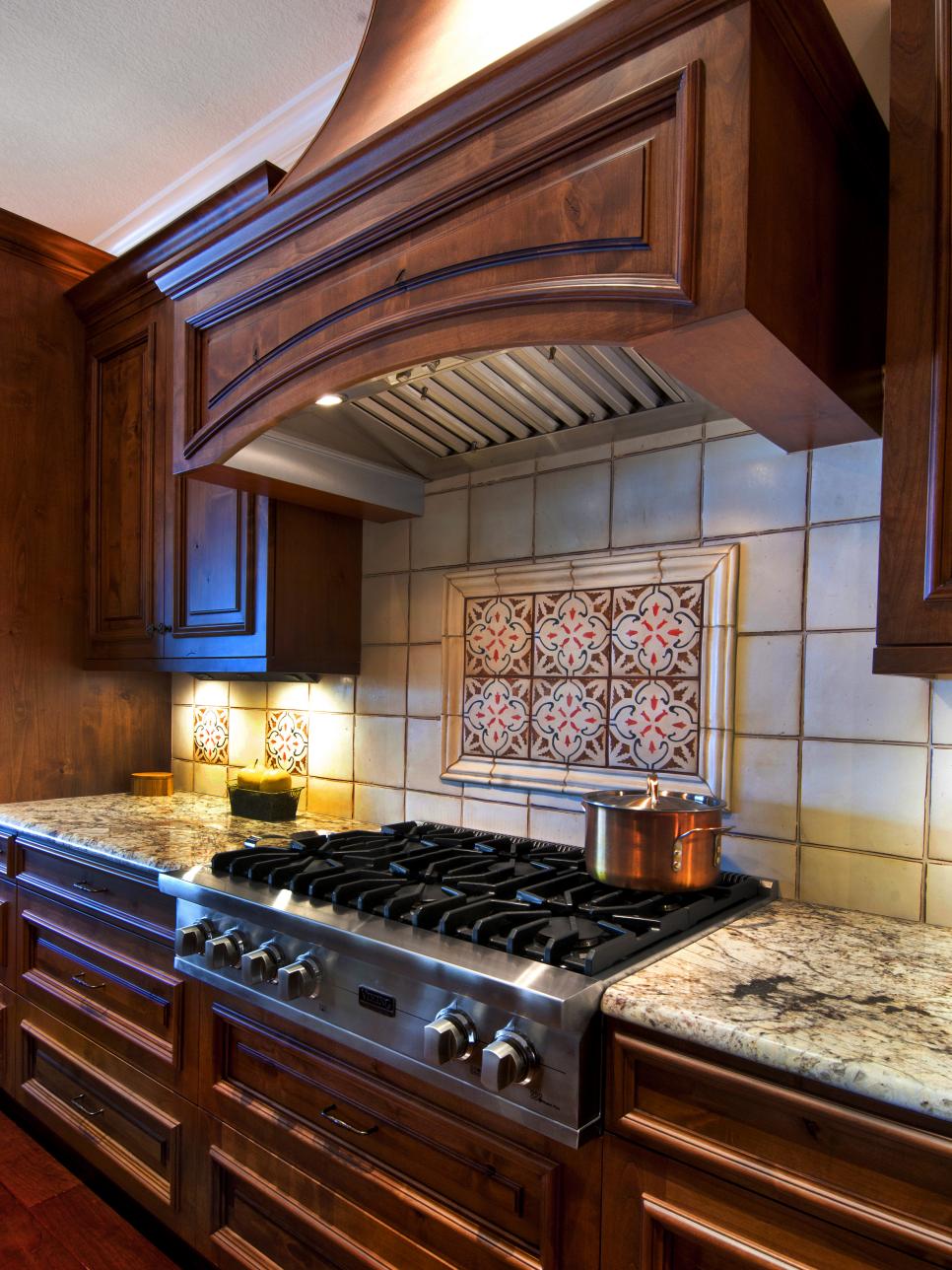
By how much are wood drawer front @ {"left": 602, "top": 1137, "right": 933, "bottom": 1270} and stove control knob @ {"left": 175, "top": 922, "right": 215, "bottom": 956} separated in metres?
0.82

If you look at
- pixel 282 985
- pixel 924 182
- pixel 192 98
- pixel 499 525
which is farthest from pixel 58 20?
pixel 282 985

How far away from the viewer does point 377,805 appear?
2.09 metres

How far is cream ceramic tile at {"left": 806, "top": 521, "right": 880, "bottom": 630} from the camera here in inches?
52.4

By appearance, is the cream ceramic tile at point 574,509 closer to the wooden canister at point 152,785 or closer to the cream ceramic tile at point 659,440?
the cream ceramic tile at point 659,440

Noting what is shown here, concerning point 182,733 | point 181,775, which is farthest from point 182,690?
point 181,775

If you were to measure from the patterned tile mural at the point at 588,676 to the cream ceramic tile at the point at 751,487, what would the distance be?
0.14m

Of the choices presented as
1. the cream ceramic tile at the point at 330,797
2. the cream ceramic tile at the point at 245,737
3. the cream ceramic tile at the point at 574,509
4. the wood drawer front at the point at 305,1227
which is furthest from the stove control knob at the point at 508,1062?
the cream ceramic tile at the point at 245,737

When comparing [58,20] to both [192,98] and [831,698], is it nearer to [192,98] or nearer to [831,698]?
[192,98]

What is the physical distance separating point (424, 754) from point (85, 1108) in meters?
1.14

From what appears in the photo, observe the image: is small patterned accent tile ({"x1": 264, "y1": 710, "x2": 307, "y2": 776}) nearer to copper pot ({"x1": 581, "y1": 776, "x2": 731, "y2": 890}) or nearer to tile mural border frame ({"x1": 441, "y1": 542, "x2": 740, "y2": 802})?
tile mural border frame ({"x1": 441, "y1": 542, "x2": 740, "y2": 802})

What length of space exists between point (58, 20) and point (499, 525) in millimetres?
1573

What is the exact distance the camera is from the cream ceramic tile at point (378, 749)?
2.05m

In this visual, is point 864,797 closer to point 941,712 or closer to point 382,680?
point 941,712

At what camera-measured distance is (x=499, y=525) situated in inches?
73.9
